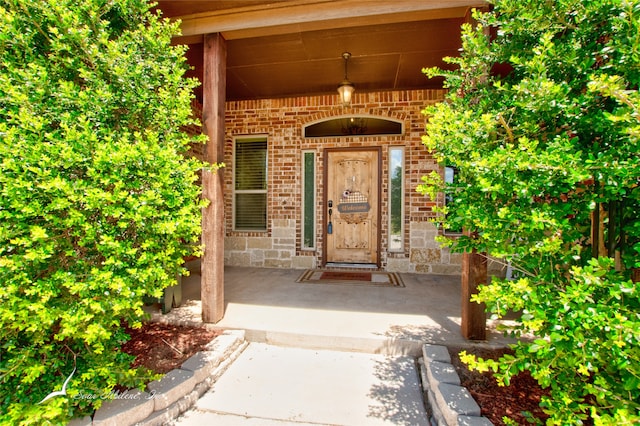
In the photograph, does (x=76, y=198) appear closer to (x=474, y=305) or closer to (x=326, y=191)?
(x=474, y=305)

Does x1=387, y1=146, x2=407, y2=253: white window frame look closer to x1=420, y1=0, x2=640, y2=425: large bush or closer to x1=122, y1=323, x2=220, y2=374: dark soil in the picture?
x1=122, y1=323, x2=220, y2=374: dark soil

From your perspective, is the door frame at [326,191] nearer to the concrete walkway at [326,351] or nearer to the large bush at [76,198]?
the concrete walkway at [326,351]

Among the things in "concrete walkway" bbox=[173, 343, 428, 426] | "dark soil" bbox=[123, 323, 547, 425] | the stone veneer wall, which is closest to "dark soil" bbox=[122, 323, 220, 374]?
"dark soil" bbox=[123, 323, 547, 425]

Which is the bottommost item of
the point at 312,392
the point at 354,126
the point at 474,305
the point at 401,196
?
the point at 312,392

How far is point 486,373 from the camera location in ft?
6.33

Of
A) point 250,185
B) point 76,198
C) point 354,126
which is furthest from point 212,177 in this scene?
point 354,126

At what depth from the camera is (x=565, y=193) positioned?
1254 millimetres

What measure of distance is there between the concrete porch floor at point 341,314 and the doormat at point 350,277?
5.9 inches

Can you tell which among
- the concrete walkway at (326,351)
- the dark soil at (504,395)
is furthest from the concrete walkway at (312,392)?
the dark soil at (504,395)

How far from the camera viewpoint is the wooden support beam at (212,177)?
2.67 metres

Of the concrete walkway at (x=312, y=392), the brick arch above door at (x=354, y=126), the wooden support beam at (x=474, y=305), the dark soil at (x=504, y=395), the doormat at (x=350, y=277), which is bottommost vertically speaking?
the concrete walkway at (x=312, y=392)

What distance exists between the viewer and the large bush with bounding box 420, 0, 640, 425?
98 cm

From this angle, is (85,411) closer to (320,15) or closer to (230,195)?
(320,15)

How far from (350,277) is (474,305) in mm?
2189
